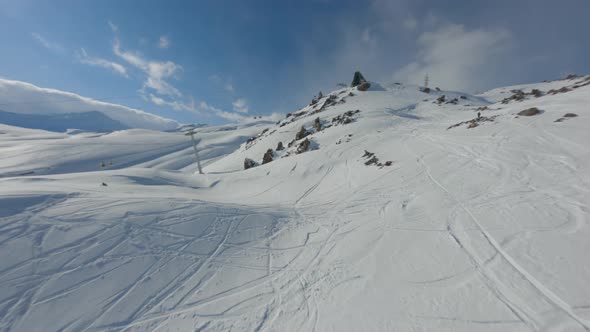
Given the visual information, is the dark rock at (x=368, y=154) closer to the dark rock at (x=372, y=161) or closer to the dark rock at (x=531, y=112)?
the dark rock at (x=372, y=161)

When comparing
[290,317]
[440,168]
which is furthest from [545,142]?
[290,317]

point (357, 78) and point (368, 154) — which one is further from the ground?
point (357, 78)

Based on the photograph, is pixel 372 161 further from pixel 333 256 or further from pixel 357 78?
pixel 357 78

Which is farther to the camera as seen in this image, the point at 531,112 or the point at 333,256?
the point at 531,112

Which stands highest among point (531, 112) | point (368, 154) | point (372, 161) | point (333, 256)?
point (531, 112)

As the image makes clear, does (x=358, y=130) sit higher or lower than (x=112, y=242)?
higher

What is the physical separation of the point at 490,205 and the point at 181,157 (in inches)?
2377

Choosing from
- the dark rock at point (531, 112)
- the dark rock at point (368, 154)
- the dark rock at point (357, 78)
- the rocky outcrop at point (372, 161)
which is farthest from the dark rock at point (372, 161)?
the dark rock at point (357, 78)

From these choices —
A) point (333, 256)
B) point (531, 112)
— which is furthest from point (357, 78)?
point (333, 256)

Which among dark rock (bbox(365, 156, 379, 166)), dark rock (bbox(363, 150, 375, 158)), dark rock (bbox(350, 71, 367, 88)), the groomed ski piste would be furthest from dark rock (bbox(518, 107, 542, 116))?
dark rock (bbox(350, 71, 367, 88))

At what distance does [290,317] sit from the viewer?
161 inches

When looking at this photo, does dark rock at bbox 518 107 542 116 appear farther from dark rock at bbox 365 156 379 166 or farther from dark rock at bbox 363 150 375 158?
dark rock at bbox 365 156 379 166

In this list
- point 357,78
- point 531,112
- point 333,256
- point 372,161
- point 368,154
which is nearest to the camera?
point 333,256

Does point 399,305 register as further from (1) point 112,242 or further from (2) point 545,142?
(2) point 545,142
